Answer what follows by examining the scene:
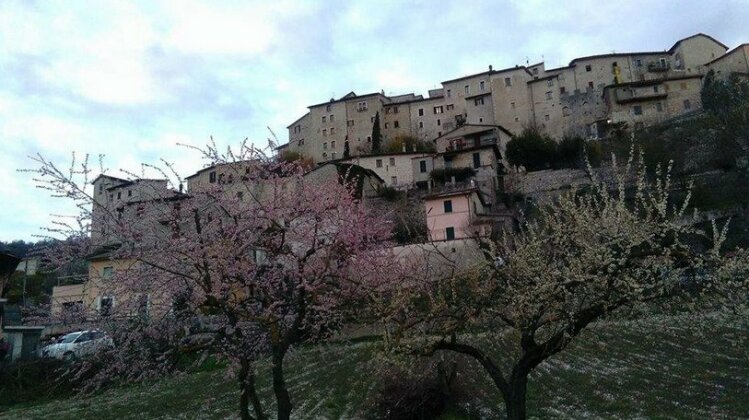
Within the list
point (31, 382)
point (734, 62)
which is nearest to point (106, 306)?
point (31, 382)

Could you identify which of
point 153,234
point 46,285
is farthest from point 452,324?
point 46,285

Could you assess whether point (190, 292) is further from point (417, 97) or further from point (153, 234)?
point (417, 97)

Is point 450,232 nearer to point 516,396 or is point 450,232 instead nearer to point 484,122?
point 516,396

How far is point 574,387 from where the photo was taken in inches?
627

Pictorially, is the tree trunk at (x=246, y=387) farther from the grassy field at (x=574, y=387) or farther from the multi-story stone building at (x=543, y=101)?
the multi-story stone building at (x=543, y=101)

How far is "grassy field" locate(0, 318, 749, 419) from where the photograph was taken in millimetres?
13633

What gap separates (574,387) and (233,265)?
405 inches

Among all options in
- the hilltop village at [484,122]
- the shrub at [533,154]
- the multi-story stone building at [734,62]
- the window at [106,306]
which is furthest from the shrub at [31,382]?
the multi-story stone building at [734,62]

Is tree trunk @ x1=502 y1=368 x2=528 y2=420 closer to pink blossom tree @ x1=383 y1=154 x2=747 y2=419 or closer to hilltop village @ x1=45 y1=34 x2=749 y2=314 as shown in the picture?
pink blossom tree @ x1=383 y1=154 x2=747 y2=419

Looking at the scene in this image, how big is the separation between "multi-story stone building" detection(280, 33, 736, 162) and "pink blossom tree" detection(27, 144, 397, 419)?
248ft

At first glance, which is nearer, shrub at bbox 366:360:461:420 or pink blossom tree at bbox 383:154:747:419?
pink blossom tree at bbox 383:154:747:419

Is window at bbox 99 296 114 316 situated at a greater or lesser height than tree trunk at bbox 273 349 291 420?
greater

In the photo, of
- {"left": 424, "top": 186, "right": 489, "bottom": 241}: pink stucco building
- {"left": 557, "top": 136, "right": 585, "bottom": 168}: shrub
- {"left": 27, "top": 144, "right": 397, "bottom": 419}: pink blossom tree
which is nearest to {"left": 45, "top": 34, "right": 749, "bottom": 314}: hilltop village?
Result: {"left": 424, "top": 186, "right": 489, "bottom": 241}: pink stucco building

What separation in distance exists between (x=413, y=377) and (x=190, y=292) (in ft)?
19.3
